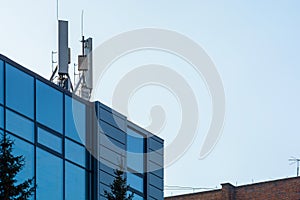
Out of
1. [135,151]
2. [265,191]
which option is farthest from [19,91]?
[265,191]

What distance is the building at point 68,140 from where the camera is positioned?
3491 centimetres

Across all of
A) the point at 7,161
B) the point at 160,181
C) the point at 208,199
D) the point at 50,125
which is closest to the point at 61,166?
the point at 50,125

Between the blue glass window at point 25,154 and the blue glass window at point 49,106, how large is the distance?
127 cm

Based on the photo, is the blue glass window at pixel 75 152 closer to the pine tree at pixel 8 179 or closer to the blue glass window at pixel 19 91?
the blue glass window at pixel 19 91

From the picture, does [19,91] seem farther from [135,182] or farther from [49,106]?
[135,182]

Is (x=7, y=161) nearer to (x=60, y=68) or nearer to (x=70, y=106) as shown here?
(x=70, y=106)

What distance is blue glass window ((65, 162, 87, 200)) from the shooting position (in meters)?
37.3

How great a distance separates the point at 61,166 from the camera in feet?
122

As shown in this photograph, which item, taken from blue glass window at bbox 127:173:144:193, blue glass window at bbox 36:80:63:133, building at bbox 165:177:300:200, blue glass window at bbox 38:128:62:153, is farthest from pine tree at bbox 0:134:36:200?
building at bbox 165:177:300:200

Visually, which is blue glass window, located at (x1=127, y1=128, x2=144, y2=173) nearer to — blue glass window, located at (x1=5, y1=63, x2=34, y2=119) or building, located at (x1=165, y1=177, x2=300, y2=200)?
blue glass window, located at (x1=5, y1=63, x2=34, y2=119)

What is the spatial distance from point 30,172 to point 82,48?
976 cm

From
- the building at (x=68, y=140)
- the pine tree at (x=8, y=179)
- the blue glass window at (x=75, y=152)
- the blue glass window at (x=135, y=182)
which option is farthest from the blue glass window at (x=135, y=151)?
the pine tree at (x=8, y=179)

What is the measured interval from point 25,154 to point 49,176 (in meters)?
1.64

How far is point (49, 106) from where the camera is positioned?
36.7m
